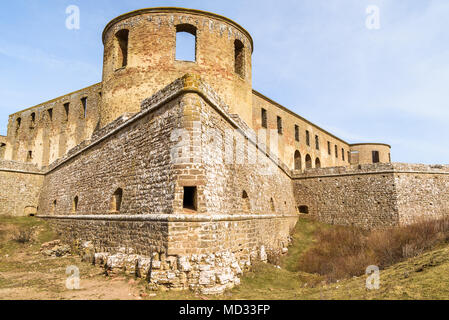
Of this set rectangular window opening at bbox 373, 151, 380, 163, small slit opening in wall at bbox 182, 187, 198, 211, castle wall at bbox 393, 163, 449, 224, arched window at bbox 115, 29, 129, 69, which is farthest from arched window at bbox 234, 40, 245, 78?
rectangular window opening at bbox 373, 151, 380, 163

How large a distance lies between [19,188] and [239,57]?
583 inches

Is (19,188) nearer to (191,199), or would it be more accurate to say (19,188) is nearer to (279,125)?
(191,199)

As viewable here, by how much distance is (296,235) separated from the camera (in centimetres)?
1506

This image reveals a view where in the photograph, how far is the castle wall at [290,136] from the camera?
63.4ft

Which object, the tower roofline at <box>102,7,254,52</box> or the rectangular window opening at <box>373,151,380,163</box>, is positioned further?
the rectangular window opening at <box>373,151,380,163</box>

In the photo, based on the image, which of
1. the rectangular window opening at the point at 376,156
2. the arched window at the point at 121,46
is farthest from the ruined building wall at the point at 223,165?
the rectangular window opening at the point at 376,156

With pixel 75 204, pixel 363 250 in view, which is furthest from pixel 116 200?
pixel 363 250

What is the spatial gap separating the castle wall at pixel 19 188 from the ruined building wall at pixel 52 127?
1.23 meters

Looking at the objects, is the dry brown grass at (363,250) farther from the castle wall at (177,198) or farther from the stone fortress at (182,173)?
the castle wall at (177,198)

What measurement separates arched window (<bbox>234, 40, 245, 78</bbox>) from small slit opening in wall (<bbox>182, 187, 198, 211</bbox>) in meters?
7.57

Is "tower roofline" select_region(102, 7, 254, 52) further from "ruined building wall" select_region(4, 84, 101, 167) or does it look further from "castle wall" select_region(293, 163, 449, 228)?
"castle wall" select_region(293, 163, 449, 228)

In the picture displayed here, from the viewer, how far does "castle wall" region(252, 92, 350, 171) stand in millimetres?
19328

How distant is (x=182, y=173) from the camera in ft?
21.7
